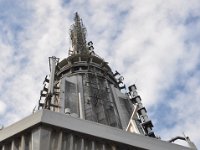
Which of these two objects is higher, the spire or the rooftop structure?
the spire

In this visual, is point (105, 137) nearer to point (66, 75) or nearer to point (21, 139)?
point (21, 139)

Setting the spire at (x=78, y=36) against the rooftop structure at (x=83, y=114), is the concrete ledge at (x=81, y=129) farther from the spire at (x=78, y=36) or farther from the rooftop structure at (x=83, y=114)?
the spire at (x=78, y=36)

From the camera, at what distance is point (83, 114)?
2316 centimetres

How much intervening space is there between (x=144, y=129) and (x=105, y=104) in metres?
5.38

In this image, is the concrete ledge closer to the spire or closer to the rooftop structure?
the rooftop structure

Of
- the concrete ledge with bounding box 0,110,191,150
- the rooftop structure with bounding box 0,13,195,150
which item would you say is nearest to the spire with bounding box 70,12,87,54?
the rooftop structure with bounding box 0,13,195,150

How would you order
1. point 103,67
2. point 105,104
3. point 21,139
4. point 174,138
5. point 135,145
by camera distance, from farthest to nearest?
point 103,67
point 105,104
point 174,138
point 135,145
point 21,139

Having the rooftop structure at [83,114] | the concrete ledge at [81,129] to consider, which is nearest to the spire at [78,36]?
the rooftop structure at [83,114]

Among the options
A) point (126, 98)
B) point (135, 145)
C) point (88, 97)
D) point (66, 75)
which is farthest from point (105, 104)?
point (135, 145)

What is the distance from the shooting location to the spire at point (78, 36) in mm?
36197

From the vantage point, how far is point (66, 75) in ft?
98.7

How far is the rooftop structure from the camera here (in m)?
8.65

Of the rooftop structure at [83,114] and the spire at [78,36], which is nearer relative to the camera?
the rooftop structure at [83,114]

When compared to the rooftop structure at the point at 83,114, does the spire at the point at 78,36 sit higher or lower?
higher
